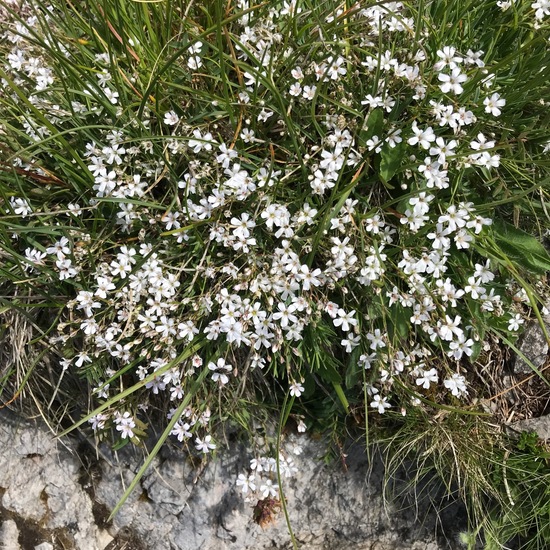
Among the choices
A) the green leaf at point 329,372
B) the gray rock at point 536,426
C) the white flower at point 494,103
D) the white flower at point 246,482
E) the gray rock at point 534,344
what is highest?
the white flower at point 494,103

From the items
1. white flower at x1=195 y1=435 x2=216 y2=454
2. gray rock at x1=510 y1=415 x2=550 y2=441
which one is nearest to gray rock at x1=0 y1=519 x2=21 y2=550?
white flower at x1=195 y1=435 x2=216 y2=454

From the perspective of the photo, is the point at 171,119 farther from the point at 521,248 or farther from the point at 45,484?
the point at 45,484

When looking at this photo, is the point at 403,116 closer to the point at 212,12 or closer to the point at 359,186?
the point at 359,186

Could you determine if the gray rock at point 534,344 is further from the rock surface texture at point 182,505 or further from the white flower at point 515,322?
the rock surface texture at point 182,505

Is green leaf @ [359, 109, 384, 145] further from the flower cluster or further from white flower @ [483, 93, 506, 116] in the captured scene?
white flower @ [483, 93, 506, 116]

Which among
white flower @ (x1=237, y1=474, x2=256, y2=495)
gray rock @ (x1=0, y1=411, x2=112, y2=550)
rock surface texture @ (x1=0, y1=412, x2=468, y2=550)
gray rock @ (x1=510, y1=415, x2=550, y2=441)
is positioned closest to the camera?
white flower @ (x1=237, y1=474, x2=256, y2=495)

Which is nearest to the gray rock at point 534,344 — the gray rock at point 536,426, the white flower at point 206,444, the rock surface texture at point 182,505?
the gray rock at point 536,426
